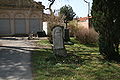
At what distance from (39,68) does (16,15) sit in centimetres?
2638

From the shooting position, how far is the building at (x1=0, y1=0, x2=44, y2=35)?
3228cm

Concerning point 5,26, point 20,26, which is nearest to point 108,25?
point 20,26

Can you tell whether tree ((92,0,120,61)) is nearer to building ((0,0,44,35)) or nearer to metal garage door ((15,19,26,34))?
building ((0,0,44,35))

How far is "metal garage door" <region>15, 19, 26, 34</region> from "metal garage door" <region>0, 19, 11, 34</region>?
133cm

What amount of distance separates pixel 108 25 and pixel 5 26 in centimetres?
2598

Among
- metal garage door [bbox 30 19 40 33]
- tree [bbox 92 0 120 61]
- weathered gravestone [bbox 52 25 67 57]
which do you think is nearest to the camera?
tree [bbox 92 0 120 61]

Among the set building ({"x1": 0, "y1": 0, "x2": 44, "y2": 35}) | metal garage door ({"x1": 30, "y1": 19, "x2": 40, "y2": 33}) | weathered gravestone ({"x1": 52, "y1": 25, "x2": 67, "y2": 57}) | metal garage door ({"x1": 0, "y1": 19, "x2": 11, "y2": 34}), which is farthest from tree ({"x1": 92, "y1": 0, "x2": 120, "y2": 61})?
metal garage door ({"x1": 0, "y1": 19, "x2": 11, "y2": 34})

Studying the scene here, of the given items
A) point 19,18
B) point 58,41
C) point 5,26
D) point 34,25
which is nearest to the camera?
point 58,41

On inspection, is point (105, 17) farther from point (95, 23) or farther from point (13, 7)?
point (13, 7)

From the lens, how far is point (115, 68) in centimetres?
803

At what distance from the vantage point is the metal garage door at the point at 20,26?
33.0m

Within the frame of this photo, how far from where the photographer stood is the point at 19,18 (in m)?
33.1

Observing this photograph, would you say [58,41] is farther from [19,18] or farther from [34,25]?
[19,18]

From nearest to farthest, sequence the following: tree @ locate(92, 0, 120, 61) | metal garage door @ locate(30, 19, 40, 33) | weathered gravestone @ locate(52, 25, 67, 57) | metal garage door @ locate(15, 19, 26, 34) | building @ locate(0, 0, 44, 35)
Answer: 1. tree @ locate(92, 0, 120, 61)
2. weathered gravestone @ locate(52, 25, 67, 57)
3. building @ locate(0, 0, 44, 35)
4. metal garage door @ locate(15, 19, 26, 34)
5. metal garage door @ locate(30, 19, 40, 33)
